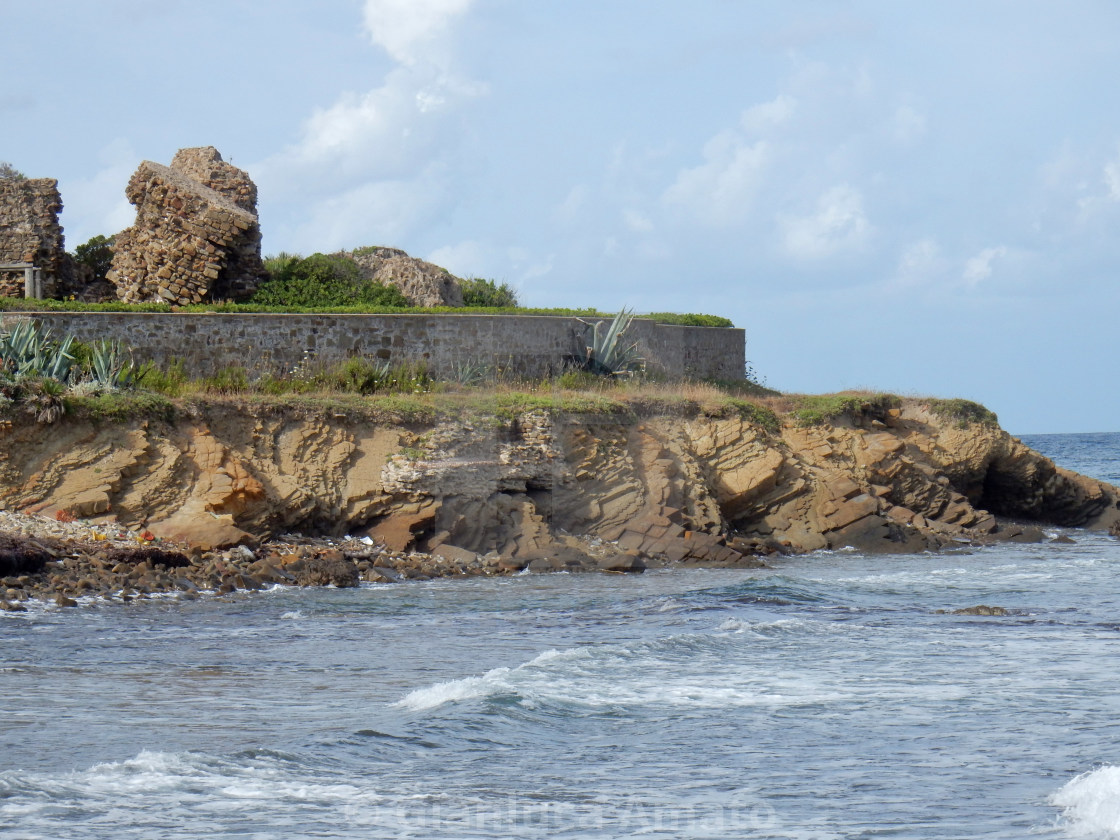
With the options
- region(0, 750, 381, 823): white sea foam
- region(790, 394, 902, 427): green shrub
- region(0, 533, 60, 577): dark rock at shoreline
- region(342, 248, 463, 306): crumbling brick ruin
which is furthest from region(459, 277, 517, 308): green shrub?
region(0, 750, 381, 823): white sea foam

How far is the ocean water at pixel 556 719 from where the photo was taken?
6.70 m

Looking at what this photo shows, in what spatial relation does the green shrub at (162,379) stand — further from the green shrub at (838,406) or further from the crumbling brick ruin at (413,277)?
the green shrub at (838,406)

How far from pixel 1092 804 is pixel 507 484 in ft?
46.5

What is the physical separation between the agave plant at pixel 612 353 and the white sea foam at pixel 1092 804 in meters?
18.8

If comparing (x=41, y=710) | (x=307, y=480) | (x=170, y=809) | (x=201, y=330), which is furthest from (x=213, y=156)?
(x=170, y=809)

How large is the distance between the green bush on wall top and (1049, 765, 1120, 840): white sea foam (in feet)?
68.8

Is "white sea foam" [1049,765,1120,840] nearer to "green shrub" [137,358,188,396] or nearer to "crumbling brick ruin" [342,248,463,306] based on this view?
"green shrub" [137,358,188,396]

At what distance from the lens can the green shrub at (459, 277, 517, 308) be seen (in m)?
31.1

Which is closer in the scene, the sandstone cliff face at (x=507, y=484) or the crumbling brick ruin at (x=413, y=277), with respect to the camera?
the sandstone cliff face at (x=507, y=484)

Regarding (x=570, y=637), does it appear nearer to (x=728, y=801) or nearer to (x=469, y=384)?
(x=728, y=801)

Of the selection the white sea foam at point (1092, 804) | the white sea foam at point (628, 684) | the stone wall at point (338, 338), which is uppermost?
the stone wall at point (338, 338)

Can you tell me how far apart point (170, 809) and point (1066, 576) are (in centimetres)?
1566

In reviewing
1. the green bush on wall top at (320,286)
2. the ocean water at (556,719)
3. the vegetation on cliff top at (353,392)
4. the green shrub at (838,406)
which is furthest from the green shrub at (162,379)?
the green shrub at (838,406)

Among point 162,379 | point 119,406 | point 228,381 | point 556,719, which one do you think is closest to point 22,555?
point 119,406
